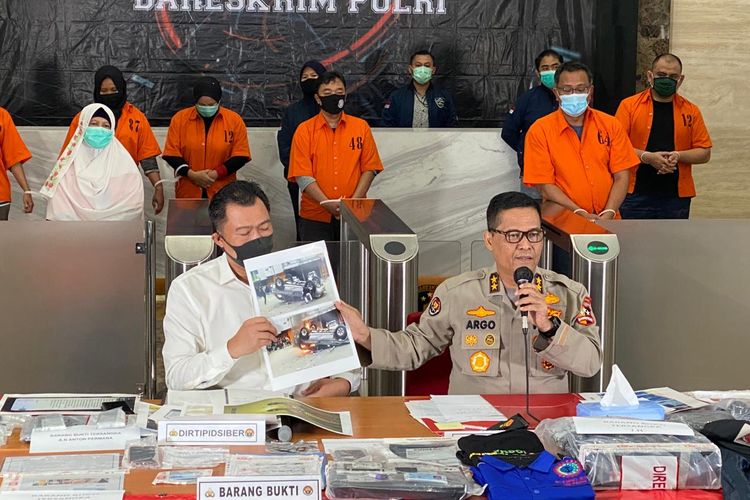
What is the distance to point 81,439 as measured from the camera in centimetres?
261

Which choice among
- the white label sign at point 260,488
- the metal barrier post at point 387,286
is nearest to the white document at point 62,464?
the white label sign at point 260,488

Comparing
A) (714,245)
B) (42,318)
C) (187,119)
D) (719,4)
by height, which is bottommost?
(42,318)

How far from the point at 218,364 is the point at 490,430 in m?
0.88

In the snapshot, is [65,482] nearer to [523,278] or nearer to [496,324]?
[523,278]

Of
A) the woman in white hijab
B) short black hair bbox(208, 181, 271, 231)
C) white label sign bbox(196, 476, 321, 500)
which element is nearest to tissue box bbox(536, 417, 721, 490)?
white label sign bbox(196, 476, 321, 500)

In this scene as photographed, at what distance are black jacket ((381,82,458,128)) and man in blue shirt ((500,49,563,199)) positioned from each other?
0.73 meters

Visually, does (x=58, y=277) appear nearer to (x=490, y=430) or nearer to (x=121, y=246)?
(x=121, y=246)

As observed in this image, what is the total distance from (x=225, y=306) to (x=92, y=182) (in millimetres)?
2699

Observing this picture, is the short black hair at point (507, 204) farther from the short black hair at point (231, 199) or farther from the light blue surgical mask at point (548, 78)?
the light blue surgical mask at point (548, 78)

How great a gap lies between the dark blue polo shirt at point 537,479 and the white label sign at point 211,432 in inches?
21.7

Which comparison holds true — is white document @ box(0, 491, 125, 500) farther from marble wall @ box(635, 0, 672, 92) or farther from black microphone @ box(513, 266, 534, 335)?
marble wall @ box(635, 0, 672, 92)

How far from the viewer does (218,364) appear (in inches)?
125

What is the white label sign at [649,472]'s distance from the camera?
2.38 m

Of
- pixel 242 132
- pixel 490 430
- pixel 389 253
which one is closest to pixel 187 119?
pixel 242 132
